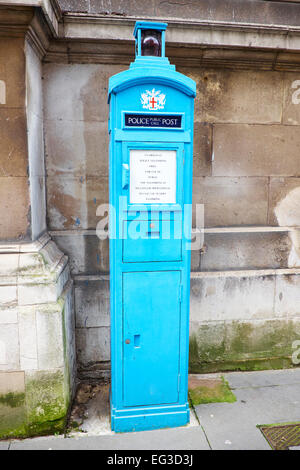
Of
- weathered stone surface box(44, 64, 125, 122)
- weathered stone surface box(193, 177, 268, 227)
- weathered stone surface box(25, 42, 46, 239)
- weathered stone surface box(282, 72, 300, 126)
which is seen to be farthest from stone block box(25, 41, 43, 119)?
weathered stone surface box(282, 72, 300, 126)

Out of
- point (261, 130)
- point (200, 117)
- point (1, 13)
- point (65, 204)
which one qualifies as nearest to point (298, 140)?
point (261, 130)

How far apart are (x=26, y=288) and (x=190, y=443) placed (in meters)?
1.82

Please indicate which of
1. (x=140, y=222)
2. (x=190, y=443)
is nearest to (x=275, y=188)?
(x=140, y=222)

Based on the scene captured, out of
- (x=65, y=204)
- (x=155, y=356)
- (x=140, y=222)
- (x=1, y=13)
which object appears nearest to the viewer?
(x=1, y=13)

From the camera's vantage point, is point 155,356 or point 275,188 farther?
point 275,188

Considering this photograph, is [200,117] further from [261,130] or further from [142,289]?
[142,289]

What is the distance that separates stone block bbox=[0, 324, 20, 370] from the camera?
301 cm

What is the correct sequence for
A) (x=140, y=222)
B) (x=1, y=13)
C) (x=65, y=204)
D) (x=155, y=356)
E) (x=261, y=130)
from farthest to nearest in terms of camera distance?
(x=261, y=130) → (x=65, y=204) → (x=155, y=356) → (x=140, y=222) → (x=1, y=13)

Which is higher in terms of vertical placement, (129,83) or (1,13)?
(1,13)

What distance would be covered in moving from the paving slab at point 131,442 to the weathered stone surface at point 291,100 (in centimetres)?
325

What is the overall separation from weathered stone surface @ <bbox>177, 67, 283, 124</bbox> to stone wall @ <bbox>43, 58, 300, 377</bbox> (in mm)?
10

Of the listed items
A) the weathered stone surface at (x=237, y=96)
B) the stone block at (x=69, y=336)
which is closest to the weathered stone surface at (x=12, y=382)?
the stone block at (x=69, y=336)
